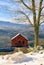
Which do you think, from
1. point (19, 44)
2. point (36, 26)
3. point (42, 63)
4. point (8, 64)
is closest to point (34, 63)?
point (42, 63)

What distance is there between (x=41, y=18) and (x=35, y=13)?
35.3 inches

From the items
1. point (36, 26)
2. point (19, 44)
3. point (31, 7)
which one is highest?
point (31, 7)

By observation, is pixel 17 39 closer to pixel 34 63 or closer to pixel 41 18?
pixel 41 18

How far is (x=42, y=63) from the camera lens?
5809 millimetres

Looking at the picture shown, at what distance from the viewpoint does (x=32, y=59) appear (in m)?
6.21

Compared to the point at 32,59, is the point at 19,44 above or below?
below

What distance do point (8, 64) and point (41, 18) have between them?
895 cm

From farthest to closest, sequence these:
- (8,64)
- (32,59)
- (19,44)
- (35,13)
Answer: (19,44) → (35,13) → (32,59) → (8,64)

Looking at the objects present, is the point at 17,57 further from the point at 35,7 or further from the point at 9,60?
the point at 35,7

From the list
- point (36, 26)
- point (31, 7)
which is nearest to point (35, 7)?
point (31, 7)

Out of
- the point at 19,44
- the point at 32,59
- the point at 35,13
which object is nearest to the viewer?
the point at 32,59

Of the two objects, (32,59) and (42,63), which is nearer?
(42,63)

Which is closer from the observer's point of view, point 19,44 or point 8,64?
point 8,64

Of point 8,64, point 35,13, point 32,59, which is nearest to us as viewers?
point 8,64
